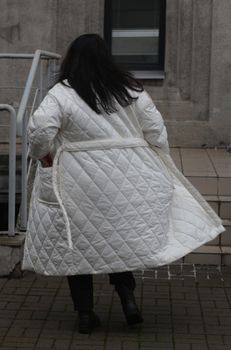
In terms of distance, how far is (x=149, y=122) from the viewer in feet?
15.6

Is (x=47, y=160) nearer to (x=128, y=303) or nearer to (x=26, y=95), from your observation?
(x=128, y=303)

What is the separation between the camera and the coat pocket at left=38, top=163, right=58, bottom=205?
4.67m

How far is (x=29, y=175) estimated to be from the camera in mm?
6996

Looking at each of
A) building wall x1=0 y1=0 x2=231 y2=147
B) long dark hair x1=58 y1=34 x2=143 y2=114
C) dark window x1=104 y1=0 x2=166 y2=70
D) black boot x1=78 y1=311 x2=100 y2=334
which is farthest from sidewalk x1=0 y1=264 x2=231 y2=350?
dark window x1=104 y1=0 x2=166 y2=70

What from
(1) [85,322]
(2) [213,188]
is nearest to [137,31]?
(2) [213,188]

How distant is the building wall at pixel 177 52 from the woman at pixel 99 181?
4.66m

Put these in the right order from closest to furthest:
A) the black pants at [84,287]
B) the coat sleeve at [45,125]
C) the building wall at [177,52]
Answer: the coat sleeve at [45,125]
the black pants at [84,287]
the building wall at [177,52]

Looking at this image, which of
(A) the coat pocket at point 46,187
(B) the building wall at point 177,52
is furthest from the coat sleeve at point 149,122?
(B) the building wall at point 177,52

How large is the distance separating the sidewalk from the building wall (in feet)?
10.6

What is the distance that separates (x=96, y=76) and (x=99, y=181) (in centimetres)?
66

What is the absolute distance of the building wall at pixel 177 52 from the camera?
9.30 m

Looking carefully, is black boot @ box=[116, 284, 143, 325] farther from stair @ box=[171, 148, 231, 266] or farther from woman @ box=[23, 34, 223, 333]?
stair @ box=[171, 148, 231, 266]

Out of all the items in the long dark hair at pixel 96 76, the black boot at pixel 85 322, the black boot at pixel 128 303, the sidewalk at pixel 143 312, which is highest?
the long dark hair at pixel 96 76

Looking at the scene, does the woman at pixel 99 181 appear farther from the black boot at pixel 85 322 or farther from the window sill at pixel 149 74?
the window sill at pixel 149 74
